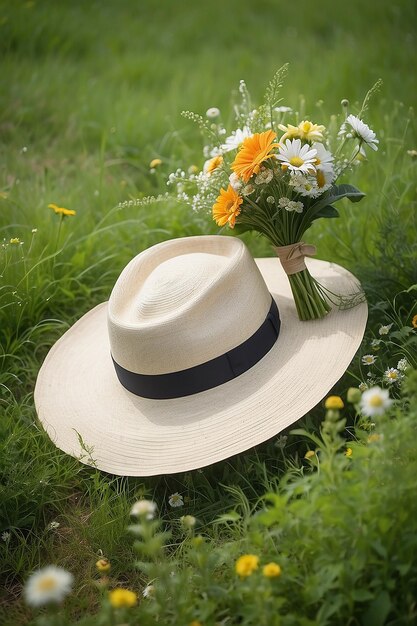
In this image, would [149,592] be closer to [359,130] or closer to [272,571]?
[272,571]

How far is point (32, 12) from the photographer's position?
6172mm

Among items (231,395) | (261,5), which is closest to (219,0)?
(261,5)

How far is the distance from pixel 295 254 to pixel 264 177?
34 centimetres

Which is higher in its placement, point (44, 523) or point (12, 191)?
point (12, 191)

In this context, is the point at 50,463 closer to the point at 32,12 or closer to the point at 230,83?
the point at 230,83

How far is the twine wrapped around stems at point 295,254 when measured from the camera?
2748 mm

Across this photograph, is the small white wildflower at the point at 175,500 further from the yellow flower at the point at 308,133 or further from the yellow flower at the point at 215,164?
the yellow flower at the point at 308,133

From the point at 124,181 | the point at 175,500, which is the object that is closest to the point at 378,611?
the point at 175,500

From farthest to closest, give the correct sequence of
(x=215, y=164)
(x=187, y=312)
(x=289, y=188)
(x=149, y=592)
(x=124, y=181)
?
(x=124, y=181), (x=215, y=164), (x=289, y=188), (x=187, y=312), (x=149, y=592)

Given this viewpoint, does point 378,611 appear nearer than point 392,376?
Yes

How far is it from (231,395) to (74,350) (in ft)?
2.97

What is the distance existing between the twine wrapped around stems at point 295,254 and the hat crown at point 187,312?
156 mm

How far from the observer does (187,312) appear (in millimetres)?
2479

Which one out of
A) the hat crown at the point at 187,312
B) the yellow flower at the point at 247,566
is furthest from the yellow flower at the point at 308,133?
the yellow flower at the point at 247,566
